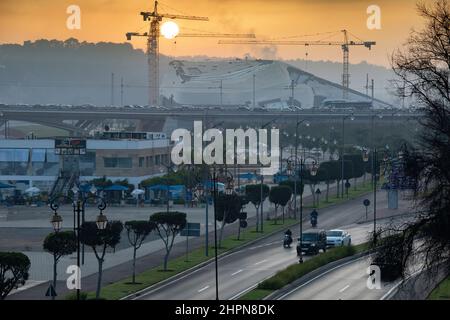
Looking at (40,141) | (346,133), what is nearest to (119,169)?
(40,141)

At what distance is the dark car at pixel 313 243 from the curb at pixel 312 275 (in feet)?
5.86

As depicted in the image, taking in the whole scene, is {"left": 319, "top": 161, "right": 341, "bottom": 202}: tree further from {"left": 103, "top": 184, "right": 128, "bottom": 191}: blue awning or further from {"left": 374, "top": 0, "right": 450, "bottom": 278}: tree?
{"left": 374, "top": 0, "right": 450, "bottom": 278}: tree

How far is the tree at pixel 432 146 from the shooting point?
16359 mm

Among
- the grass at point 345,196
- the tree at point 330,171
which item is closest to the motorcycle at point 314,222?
the grass at point 345,196

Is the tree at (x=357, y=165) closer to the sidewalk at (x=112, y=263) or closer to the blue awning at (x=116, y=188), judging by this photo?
the blue awning at (x=116, y=188)

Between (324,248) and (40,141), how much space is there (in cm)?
3035

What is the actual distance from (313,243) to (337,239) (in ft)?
7.59

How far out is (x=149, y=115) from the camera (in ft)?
371

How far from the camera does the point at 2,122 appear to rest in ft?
367

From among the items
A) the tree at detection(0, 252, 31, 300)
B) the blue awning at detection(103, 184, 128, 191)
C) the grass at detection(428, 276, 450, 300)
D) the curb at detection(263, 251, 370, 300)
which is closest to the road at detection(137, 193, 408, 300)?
the curb at detection(263, 251, 370, 300)

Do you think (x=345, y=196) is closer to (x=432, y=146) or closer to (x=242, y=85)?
(x=432, y=146)

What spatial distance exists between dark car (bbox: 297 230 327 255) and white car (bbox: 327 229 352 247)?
74 centimetres
